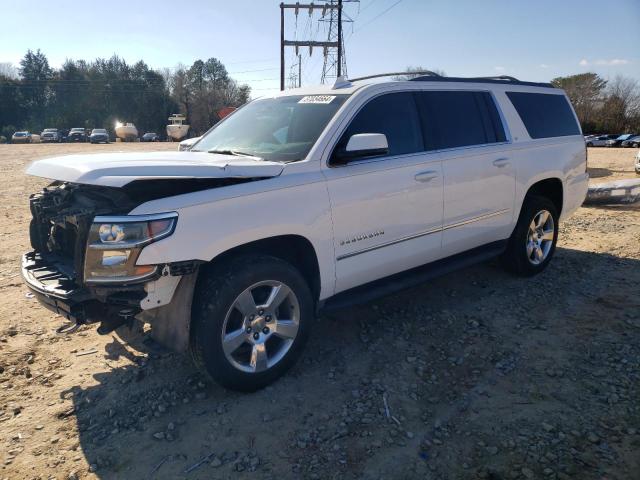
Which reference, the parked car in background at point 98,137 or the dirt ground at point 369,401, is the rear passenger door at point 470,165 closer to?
the dirt ground at point 369,401

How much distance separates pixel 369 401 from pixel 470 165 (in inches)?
92.9

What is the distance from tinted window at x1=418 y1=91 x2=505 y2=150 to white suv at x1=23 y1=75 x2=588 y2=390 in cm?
2

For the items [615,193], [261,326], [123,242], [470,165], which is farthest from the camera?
[615,193]

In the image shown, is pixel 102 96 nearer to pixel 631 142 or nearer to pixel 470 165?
pixel 631 142

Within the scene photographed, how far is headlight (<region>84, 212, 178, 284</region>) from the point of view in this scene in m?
2.68

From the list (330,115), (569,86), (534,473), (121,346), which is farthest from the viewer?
(569,86)

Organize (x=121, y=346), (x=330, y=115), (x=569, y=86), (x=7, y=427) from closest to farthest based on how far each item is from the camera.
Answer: (x=7, y=427) < (x=330, y=115) < (x=121, y=346) < (x=569, y=86)

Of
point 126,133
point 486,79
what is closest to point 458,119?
point 486,79

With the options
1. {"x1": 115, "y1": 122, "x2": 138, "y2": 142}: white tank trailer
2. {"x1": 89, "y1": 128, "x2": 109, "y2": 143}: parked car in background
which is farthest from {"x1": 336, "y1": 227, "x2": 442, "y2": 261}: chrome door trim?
{"x1": 115, "y1": 122, "x2": 138, "y2": 142}: white tank trailer

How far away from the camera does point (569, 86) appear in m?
57.2

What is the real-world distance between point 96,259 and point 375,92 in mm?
2413

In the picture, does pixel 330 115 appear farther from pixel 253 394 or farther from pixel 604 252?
pixel 604 252

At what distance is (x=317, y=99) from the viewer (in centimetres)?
396

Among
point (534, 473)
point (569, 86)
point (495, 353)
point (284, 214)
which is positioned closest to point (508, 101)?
point (495, 353)
